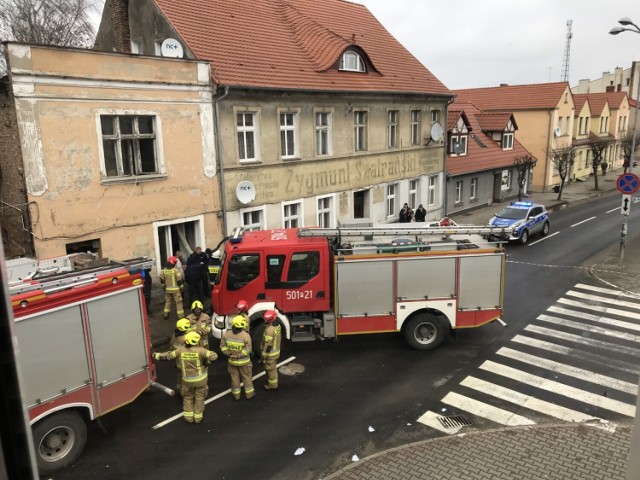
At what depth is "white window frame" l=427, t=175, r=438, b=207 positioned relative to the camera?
2572 cm

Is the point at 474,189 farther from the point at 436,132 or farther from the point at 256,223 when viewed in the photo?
the point at 256,223

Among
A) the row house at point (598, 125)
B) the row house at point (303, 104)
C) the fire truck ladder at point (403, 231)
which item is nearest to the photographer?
the fire truck ladder at point (403, 231)

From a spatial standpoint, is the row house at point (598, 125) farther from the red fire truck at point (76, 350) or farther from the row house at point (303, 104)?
the red fire truck at point (76, 350)

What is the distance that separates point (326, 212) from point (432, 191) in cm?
849

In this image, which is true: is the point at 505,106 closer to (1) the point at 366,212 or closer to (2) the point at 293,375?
(1) the point at 366,212

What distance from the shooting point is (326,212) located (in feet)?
64.7

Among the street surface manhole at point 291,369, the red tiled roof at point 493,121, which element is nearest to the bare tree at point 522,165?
the red tiled roof at point 493,121

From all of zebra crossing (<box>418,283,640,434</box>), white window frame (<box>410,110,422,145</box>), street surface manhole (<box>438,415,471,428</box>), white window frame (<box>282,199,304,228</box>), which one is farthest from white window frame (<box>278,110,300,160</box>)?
street surface manhole (<box>438,415,471,428</box>)

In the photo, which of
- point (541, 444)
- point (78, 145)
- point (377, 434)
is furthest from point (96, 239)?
point (541, 444)

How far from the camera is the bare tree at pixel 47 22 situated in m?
26.2

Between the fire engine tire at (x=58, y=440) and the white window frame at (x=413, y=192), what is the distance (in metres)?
19.3

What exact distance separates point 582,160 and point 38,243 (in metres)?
47.2

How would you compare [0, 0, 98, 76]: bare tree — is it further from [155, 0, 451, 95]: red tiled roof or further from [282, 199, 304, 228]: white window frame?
[282, 199, 304, 228]: white window frame

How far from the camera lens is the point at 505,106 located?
134 feet
